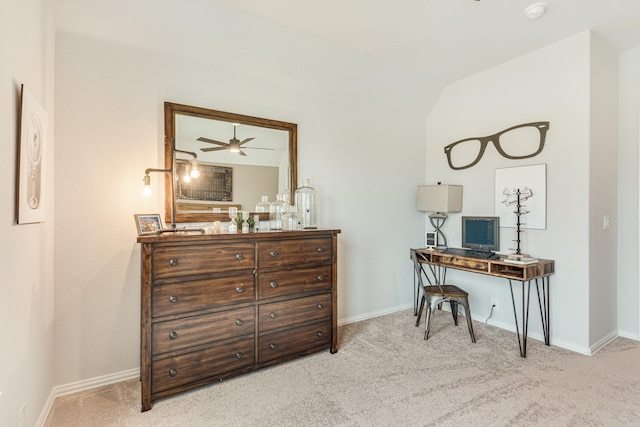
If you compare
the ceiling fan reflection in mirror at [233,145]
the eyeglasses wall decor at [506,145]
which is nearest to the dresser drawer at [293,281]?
the ceiling fan reflection in mirror at [233,145]

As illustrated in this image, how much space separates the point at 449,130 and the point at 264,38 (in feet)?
8.27

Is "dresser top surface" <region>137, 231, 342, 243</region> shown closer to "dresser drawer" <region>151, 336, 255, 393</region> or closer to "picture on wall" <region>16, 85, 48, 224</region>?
"picture on wall" <region>16, 85, 48, 224</region>

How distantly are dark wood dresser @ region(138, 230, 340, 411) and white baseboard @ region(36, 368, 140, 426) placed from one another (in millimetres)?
515

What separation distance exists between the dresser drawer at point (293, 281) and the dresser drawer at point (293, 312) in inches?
3.2

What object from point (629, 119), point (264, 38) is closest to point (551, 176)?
point (629, 119)

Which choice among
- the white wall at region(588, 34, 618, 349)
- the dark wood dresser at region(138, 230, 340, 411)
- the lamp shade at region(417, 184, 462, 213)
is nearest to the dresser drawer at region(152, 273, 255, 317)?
the dark wood dresser at region(138, 230, 340, 411)

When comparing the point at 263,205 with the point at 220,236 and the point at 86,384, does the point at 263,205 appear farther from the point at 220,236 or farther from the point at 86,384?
the point at 86,384

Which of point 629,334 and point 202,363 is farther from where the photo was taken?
point 629,334

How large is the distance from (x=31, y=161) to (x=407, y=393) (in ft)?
8.65

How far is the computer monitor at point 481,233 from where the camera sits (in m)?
3.31

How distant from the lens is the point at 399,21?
2.68 m

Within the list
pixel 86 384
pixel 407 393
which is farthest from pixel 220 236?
pixel 407 393

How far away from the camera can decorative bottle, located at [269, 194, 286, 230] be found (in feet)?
9.98

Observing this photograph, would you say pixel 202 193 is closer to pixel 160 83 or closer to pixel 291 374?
pixel 160 83
